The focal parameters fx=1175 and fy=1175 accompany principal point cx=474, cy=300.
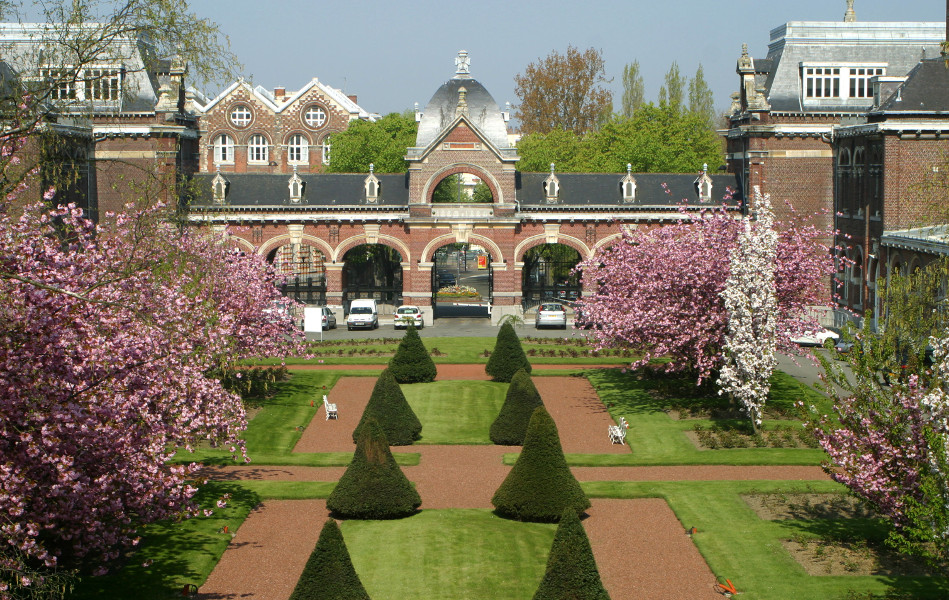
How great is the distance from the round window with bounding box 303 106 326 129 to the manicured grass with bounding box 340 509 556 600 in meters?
74.8

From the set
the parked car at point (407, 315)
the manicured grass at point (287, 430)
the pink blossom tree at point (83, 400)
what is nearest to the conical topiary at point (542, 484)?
the manicured grass at point (287, 430)

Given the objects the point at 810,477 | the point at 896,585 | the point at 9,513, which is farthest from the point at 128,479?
the point at 810,477

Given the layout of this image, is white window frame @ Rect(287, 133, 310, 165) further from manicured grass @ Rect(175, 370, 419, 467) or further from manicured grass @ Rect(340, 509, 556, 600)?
manicured grass @ Rect(340, 509, 556, 600)

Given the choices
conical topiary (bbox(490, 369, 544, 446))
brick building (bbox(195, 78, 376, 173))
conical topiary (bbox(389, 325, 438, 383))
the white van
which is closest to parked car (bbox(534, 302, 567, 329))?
the white van

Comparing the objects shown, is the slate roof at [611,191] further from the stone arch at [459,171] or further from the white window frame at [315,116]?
the white window frame at [315,116]

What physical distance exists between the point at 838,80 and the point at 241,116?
2056 inches

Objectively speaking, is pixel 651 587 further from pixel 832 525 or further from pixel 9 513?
pixel 9 513

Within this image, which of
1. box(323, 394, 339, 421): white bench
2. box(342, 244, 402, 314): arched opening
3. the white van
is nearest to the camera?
box(323, 394, 339, 421): white bench

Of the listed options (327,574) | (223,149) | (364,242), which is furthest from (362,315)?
(223,149)

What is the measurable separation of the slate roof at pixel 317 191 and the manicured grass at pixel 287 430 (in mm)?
18715

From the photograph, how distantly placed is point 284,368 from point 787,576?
80.9 ft

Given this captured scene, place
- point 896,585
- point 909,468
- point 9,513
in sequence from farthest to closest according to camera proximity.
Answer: point 896,585 → point 909,468 → point 9,513

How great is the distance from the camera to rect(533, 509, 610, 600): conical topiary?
17109 millimetres

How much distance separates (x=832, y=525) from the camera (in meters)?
24.2
